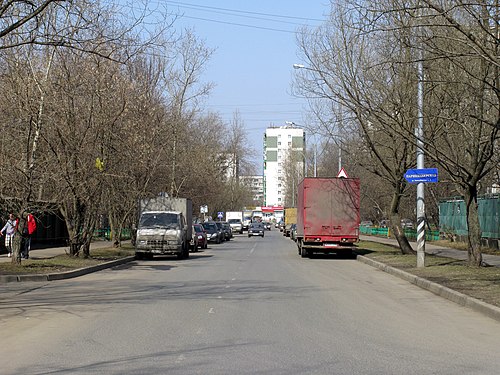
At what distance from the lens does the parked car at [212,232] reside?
5272 centimetres

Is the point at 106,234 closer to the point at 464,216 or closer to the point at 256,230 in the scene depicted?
the point at 464,216

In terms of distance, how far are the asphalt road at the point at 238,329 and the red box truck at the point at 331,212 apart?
12056mm

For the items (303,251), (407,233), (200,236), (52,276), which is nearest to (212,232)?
(200,236)

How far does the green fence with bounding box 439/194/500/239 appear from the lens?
1323 inches

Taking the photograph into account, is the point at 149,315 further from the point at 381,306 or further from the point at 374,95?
the point at 374,95

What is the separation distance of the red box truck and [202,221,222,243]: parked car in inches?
884

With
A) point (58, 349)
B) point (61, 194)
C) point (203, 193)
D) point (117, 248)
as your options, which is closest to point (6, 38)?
point (61, 194)

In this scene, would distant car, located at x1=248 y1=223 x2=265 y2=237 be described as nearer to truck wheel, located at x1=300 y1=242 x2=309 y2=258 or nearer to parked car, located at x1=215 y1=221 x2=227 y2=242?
parked car, located at x1=215 y1=221 x2=227 y2=242

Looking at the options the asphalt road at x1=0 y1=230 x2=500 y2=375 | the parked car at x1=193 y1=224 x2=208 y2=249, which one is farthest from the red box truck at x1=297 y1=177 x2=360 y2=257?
the parked car at x1=193 y1=224 x2=208 y2=249

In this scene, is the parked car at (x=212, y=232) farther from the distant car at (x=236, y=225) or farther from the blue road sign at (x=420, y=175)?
the blue road sign at (x=420, y=175)

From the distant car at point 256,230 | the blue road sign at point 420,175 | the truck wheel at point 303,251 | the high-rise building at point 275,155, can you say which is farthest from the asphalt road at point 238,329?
the high-rise building at point 275,155

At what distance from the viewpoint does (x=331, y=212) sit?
30656 mm

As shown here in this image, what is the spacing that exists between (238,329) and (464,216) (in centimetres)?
3019

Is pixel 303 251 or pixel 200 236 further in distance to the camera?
pixel 200 236
